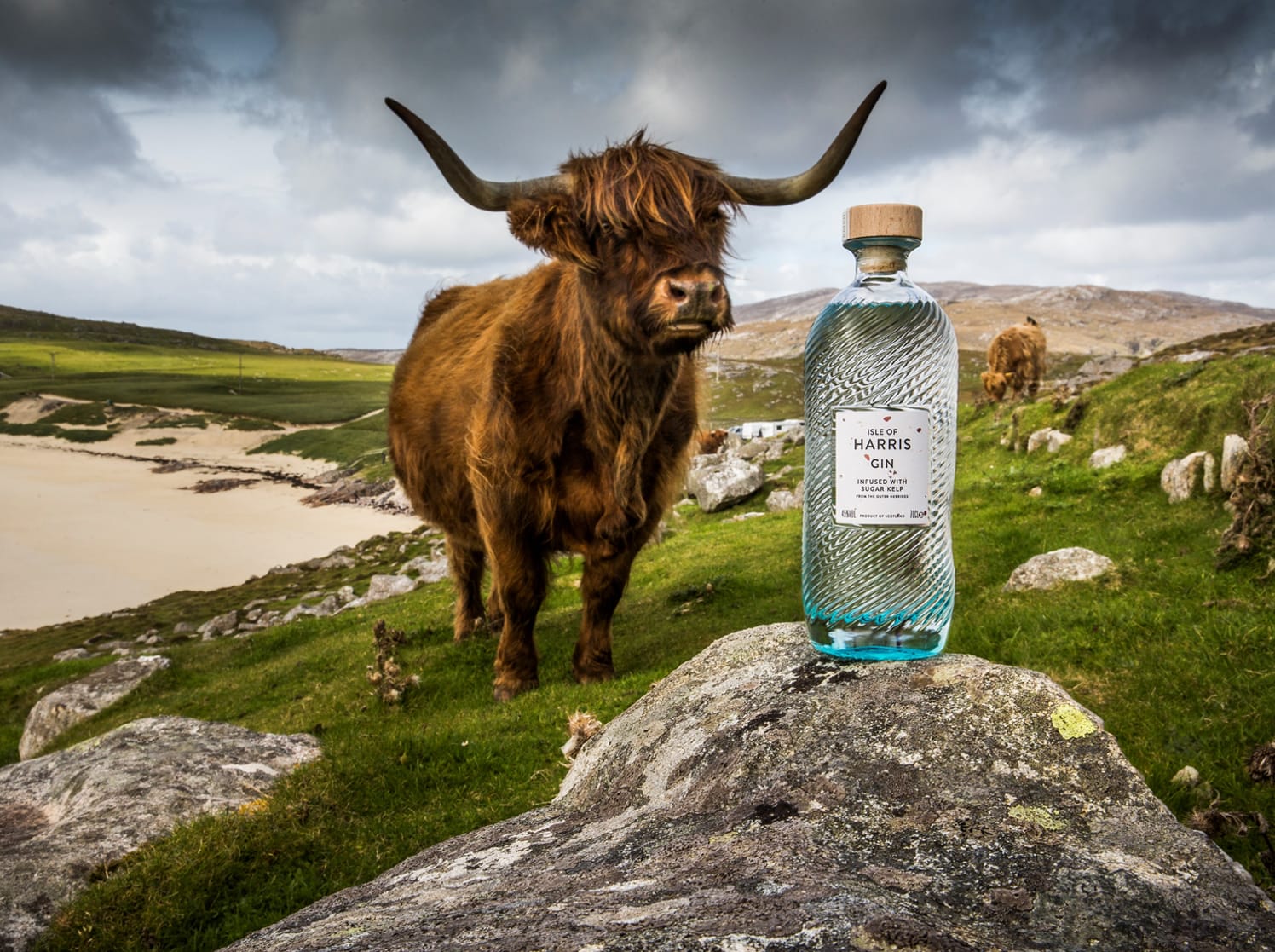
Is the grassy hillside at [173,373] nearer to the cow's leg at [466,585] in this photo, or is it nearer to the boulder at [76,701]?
the boulder at [76,701]

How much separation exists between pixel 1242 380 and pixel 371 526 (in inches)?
1399

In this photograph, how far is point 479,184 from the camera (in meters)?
5.91

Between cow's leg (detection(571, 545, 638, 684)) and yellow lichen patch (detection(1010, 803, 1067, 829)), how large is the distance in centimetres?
535

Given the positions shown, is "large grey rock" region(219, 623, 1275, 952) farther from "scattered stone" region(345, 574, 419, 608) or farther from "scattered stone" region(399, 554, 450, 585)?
"scattered stone" region(345, 574, 419, 608)

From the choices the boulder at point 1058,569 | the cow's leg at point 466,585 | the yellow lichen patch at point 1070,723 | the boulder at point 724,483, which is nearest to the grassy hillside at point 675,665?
the boulder at point 1058,569

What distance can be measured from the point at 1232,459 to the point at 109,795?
997 cm

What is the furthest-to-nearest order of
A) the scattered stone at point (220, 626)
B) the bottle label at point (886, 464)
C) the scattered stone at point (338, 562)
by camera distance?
the scattered stone at point (338, 562), the scattered stone at point (220, 626), the bottle label at point (886, 464)

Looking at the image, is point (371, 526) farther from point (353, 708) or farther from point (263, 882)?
point (263, 882)

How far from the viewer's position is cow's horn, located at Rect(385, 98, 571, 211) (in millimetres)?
5492

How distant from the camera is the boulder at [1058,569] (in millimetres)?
7820

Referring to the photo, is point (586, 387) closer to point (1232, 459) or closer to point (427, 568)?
point (1232, 459)

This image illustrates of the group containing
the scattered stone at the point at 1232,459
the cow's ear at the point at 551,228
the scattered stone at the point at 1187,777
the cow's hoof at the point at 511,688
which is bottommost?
the cow's hoof at the point at 511,688

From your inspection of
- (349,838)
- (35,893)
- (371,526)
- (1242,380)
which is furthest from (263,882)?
(371,526)

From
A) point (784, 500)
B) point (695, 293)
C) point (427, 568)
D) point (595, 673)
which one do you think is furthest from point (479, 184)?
point (427, 568)
